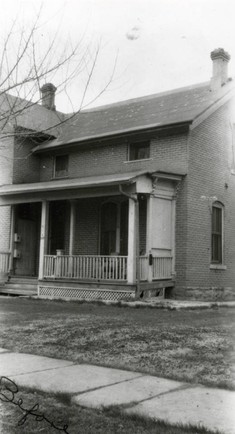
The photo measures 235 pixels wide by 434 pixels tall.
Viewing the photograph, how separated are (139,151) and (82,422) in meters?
14.3

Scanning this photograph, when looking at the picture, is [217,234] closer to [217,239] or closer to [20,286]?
[217,239]

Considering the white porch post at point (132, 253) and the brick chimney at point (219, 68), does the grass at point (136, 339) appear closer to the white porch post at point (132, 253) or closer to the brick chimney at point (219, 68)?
the white porch post at point (132, 253)

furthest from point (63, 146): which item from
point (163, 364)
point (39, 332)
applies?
point (163, 364)

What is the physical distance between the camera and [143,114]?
18297mm

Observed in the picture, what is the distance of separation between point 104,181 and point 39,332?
6.91 m

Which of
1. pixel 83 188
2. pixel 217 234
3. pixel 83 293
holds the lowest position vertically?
pixel 83 293

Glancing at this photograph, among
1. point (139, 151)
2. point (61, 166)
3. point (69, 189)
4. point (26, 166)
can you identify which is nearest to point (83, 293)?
point (69, 189)

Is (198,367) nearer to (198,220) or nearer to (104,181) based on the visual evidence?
(104,181)

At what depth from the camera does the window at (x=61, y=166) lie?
63.7ft

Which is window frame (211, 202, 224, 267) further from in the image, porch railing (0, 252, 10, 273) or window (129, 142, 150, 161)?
porch railing (0, 252, 10, 273)

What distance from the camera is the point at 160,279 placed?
1497cm

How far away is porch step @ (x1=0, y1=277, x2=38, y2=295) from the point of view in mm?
16719

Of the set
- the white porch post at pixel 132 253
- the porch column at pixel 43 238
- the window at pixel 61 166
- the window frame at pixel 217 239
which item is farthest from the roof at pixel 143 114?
the white porch post at pixel 132 253

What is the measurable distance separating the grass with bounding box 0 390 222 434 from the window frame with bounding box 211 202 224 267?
526 inches
